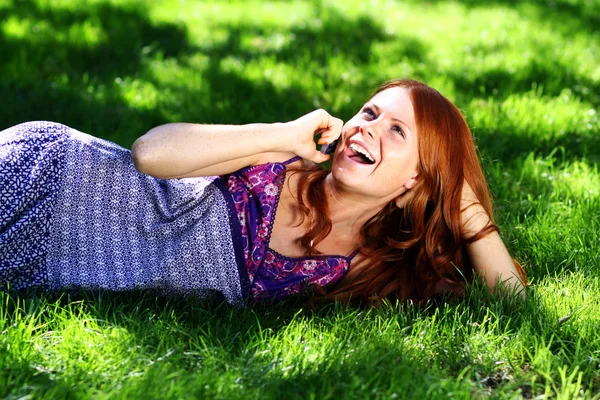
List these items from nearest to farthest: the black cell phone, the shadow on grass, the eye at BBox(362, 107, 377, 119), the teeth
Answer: the teeth → the eye at BBox(362, 107, 377, 119) → the black cell phone → the shadow on grass

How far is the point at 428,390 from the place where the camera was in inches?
95.3

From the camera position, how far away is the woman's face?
3148 millimetres

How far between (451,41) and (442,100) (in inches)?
129

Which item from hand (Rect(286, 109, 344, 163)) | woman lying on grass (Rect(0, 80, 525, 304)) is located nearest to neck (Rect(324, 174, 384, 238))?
woman lying on grass (Rect(0, 80, 525, 304))

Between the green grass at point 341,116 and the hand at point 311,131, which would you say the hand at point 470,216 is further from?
the hand at point 311,131

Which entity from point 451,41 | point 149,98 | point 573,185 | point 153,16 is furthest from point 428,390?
point 153,16

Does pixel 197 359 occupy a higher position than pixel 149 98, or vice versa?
pixel 149 98

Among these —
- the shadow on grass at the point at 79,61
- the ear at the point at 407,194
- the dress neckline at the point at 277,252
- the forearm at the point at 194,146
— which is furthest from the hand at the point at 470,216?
the shadow on grass at the point at 79,61

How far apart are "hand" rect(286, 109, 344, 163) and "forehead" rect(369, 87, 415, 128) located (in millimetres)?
185

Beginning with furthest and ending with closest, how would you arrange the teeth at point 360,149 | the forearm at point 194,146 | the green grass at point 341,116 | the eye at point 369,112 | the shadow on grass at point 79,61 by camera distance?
1. the shadow on grass at point 79,61
2. the eye at point 369,112
3. the teeth at point 360,149
4. the forearm at point 194,146
5. the green grass at point 341,116

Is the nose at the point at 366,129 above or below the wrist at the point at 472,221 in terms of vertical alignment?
above

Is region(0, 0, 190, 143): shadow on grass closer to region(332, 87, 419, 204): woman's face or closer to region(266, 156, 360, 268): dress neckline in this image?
region(266, 156, 360, 268): dress neckline

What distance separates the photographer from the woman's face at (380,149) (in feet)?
10.3

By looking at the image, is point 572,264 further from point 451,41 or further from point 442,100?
point 451,41
